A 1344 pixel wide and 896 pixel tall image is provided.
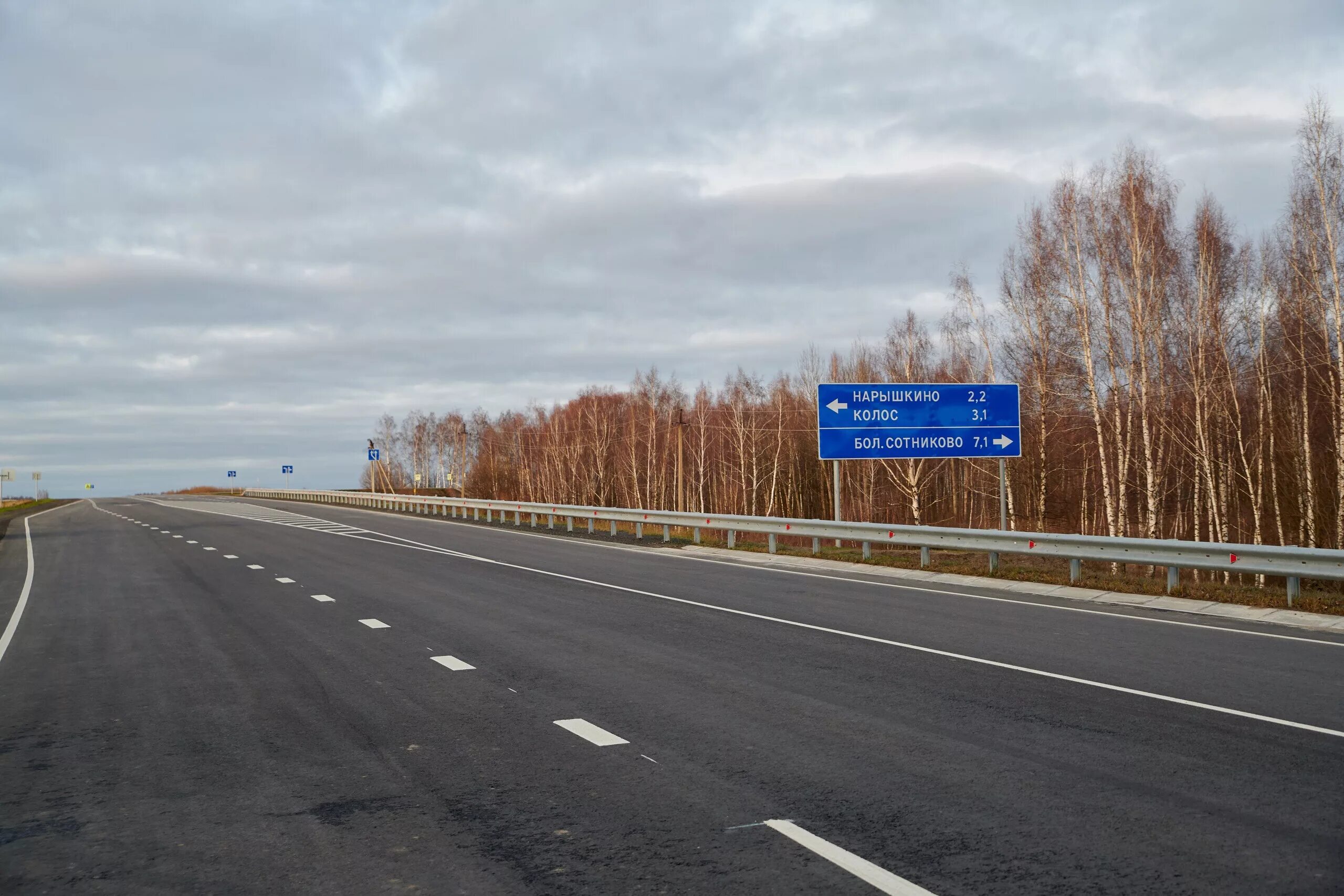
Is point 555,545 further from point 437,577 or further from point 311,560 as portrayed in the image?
point 437,577

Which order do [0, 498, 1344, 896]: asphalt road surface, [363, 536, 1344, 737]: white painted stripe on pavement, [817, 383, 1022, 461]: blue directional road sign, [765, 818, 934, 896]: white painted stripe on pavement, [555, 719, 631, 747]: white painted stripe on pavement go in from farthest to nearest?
[817, 383, 1022, 461]: blue directional road sign → [363, 536, 1344, 737]: white painted stripe on pavement → [555, 719, 631, 747]: white painted stripe on pavement → [0, 498, 1344, 896]: asphalt road surface → [765, 818, 934, 896]: white painted stripe on pavement

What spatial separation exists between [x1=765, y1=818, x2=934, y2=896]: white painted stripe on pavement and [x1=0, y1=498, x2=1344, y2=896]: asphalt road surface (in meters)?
0.02

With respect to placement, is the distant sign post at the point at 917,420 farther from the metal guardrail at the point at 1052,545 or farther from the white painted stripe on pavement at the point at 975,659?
the white painted stripe on pavement at the point at 975,659

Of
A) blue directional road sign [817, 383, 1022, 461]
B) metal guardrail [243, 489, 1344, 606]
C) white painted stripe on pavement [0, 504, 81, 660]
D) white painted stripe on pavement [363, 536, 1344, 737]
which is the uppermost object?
blue directional road sign [817, 383, 1022, 461]

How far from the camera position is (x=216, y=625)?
12.9m

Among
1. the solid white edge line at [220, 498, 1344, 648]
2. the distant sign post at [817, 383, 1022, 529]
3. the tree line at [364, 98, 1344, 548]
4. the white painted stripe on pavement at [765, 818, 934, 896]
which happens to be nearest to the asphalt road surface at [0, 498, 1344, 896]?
the white painted stripe on pavement at [765, 818, 934, 896]

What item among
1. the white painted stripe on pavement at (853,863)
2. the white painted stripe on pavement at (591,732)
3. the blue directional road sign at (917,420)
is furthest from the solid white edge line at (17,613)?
the blue directional road sign at (917,420)

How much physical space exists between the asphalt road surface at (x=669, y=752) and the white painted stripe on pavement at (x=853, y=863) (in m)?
0.02

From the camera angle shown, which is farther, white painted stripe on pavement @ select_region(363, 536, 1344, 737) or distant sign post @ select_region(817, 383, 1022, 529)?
distant sign post @ select_region(817, 383, 1022, 529)

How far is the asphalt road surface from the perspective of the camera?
15.1ft

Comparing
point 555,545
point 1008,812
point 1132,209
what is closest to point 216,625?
point 1008,812

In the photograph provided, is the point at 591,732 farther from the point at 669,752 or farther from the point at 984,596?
the point at 984,596

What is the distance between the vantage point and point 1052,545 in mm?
17266

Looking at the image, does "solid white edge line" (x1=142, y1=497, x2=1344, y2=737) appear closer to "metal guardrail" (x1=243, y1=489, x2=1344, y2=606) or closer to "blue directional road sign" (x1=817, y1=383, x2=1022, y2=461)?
"metal guardrail" (x1=243, y1=489, x2=1344, y2=606)
